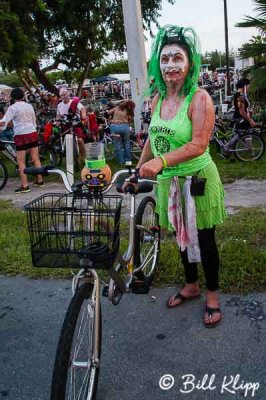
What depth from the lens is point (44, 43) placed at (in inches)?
788

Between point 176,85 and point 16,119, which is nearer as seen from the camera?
point 176,85

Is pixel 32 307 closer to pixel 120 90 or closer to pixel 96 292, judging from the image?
pixel 96 292

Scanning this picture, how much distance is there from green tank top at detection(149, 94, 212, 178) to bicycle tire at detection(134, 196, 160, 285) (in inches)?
20.5

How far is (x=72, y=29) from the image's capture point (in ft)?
62.7

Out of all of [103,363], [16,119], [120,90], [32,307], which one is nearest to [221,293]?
[103,363]

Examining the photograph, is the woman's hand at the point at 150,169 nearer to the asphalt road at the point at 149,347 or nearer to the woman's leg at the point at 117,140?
the asphalt road at the point at 149,347

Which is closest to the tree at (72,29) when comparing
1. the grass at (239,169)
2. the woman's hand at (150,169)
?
the grass at (239,169)

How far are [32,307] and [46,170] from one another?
146 cm

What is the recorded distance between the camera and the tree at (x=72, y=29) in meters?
14.8

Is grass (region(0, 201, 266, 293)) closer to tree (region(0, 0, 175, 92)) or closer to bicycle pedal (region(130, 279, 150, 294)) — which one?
bicycle pedal (region(130, 279, 150, 294))

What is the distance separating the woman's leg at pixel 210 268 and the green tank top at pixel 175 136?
1.39ft

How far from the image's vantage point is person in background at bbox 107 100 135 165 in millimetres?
9398

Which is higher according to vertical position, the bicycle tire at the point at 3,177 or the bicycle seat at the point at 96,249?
the bicycle seat at the point at 96,249

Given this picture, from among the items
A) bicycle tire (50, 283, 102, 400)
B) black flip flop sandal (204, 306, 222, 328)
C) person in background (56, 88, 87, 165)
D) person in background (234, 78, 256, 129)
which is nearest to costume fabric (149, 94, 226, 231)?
black flip flop sandal (204, 306, 222, 328)
